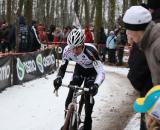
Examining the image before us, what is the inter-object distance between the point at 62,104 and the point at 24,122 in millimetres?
2173

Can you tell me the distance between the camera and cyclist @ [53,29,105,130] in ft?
23.7

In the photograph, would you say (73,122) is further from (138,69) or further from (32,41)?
(32,41)

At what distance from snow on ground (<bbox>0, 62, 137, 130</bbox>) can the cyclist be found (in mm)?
1662

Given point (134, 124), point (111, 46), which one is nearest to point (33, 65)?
point (111, 46)

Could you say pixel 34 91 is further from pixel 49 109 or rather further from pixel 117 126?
pixel 117 126

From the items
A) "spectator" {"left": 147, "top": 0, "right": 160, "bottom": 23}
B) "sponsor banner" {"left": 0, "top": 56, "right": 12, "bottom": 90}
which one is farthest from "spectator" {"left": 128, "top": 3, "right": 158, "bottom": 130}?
→ "sponsor banner" {"left": 0, "top": 56, "right": 12, "bottom": 90}

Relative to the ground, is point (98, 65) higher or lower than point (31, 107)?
higher

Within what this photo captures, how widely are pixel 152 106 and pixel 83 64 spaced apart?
5304 millimetres

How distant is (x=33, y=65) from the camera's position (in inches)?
635

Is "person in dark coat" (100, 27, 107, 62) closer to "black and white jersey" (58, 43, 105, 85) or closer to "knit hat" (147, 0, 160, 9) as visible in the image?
"black and white jersey" (58, 43, 105, 85)

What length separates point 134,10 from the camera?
13.0 feet

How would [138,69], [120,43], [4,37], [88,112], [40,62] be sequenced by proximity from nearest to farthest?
[138,69], [88,112], [40,62], [4,37], [120,43]

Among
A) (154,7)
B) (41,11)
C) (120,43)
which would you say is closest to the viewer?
(154,7)

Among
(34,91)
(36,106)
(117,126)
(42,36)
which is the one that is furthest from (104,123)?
(42,36)
